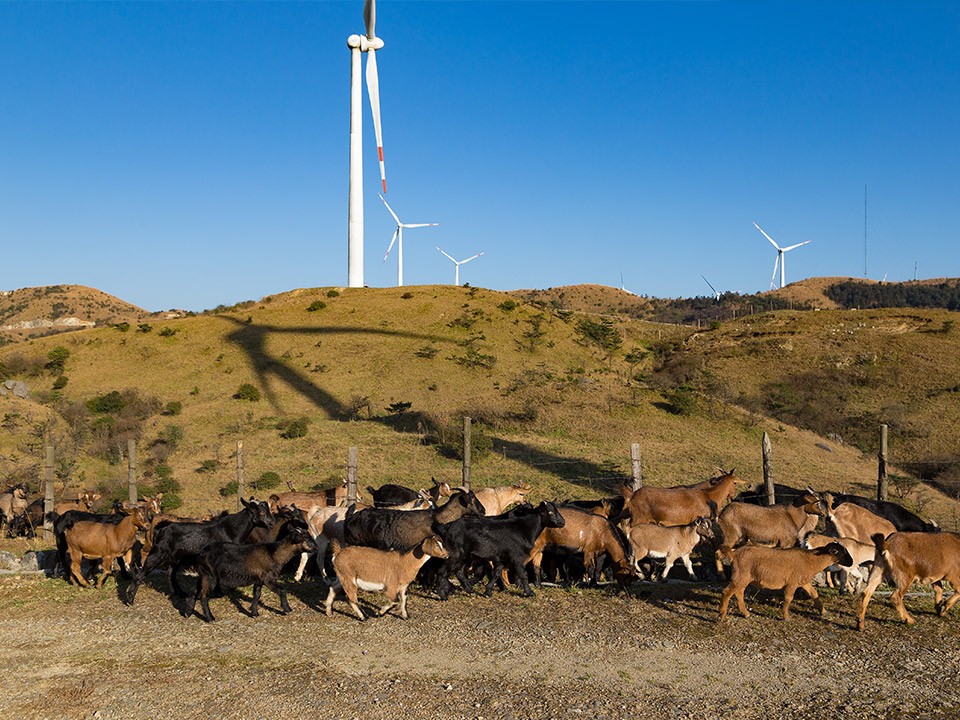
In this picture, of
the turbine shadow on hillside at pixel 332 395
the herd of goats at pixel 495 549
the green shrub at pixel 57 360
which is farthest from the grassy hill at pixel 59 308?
the herd of goats at pixel 495 549

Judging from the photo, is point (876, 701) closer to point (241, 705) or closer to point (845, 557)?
A: point (845, 557)

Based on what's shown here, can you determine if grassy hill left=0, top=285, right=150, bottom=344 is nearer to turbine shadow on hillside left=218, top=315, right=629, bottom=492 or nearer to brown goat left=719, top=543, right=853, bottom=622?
turbine shadow on hillside left=218, top=315, right=629, bottom=492

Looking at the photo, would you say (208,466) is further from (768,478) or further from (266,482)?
(768,478)

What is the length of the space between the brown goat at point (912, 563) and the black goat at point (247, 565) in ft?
26.1

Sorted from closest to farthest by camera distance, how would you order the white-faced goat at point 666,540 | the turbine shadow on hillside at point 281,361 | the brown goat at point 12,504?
the white-faced goat at point 666,540 → the brown goat at point 12,504 → the turbine shadow on hillside at point 281,361

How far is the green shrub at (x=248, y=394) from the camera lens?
137 ft

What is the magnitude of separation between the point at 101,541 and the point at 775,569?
1067cm

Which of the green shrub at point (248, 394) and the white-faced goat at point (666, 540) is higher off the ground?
the green shrub at point (248, 394)

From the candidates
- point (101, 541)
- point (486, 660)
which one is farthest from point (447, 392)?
point (486, 660)

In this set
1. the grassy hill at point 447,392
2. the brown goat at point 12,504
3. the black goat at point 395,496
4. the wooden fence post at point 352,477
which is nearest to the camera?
the black goat at point 395,496

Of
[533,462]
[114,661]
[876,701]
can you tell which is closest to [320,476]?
[533,462]

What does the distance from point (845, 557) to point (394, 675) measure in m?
6.43

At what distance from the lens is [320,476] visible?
28.3m

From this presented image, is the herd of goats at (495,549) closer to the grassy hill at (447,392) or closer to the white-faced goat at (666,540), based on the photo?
the white-faced goat at (666,540)
